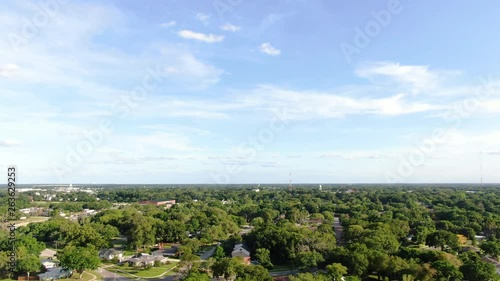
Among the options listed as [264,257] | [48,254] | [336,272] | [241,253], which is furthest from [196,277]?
[48,254]

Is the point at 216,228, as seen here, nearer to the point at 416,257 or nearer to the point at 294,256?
the point at 294,256

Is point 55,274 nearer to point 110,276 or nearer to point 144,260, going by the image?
point 110,276

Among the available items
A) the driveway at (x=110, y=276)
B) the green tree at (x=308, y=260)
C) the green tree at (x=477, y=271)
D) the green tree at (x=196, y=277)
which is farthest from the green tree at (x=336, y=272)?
the driveway at (x=110, y=276)

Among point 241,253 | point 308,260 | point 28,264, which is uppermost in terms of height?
point 308,260

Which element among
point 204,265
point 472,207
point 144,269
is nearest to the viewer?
point 204,265

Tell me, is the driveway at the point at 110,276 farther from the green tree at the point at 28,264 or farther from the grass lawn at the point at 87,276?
the green tree at the point at 28,264

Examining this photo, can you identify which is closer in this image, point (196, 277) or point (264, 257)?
point (196, 277)

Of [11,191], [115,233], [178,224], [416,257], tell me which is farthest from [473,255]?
[115,233]

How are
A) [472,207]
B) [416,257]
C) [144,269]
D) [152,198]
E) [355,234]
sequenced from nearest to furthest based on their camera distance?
[416,257], [144,269], [355,234], [472,207], [152,198]

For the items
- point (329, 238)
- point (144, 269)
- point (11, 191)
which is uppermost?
point (11, 191)
